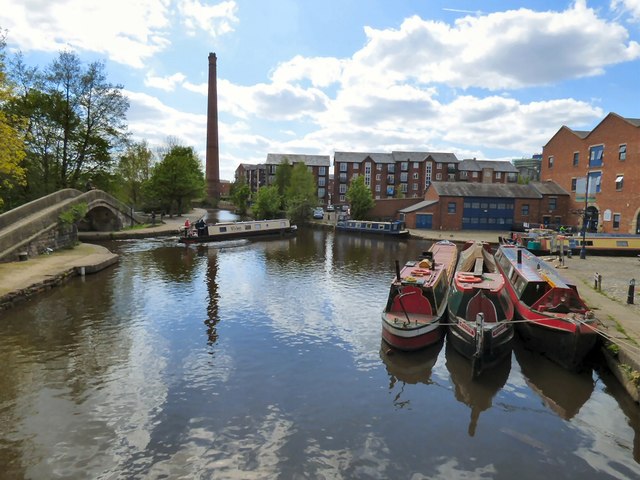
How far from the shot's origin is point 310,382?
10.4m

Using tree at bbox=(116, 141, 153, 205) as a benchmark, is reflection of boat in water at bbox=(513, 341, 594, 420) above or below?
below

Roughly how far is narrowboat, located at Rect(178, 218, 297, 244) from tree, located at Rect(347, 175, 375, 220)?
44.3 feet

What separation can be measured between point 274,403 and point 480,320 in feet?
18.6

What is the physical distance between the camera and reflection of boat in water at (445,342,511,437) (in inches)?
374

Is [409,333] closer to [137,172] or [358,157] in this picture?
[137,172]

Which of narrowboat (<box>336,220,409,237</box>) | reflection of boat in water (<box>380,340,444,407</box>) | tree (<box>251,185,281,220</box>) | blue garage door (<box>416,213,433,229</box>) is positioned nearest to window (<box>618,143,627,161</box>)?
blue garage door (<box>416,213,433,229</box>)

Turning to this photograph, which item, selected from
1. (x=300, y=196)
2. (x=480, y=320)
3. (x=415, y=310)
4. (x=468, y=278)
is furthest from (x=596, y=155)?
(x=480, y=320)

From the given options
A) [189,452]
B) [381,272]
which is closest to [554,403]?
[189,452]

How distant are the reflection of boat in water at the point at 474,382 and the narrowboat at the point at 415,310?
1.05 meters

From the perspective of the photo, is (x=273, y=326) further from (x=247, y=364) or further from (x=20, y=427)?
(x=20, y=427)

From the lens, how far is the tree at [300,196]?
194 ft

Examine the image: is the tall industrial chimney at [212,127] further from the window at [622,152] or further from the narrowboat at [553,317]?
the narrowboat at [553,317]

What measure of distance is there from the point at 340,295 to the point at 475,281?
716 cm

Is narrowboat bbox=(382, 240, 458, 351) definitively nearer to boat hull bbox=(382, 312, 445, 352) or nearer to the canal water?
boat hull bbox=(382, 312, 445, 352)
